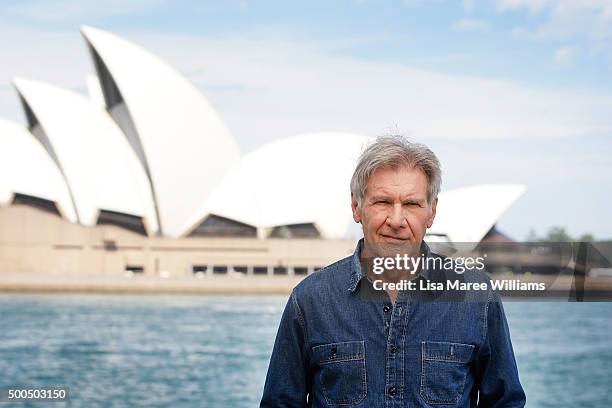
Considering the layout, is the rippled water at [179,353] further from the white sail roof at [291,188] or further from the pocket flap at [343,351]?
the pocket flap at [343,351]

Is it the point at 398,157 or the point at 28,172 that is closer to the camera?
the point at 398,157

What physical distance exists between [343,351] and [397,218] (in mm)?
230

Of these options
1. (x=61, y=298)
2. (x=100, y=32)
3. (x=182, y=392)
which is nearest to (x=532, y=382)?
(x=182, y=392)

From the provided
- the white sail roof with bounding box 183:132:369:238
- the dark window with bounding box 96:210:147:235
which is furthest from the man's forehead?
the dark window with bounding box 96:210:147:235

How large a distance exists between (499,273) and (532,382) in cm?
1400

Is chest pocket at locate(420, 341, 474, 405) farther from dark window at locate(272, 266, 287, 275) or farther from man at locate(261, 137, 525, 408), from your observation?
dark window at locate(272, 266, 287, 275)

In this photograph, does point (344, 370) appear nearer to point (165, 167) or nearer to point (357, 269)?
point (357, 269)

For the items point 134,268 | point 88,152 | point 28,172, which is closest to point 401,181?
point 88,152

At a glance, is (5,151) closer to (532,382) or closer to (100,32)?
(100,32)

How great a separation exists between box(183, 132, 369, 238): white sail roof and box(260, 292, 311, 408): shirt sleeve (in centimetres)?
3408

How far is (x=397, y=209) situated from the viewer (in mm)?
1635

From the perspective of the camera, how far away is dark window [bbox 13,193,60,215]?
119ft

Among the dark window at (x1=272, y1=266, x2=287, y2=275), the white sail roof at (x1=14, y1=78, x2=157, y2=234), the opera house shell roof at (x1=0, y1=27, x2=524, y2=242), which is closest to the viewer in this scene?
the white sail roof at (x1=14, y1=78, x2=157, y2=234)

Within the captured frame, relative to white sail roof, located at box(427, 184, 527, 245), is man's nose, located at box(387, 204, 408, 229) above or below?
below
